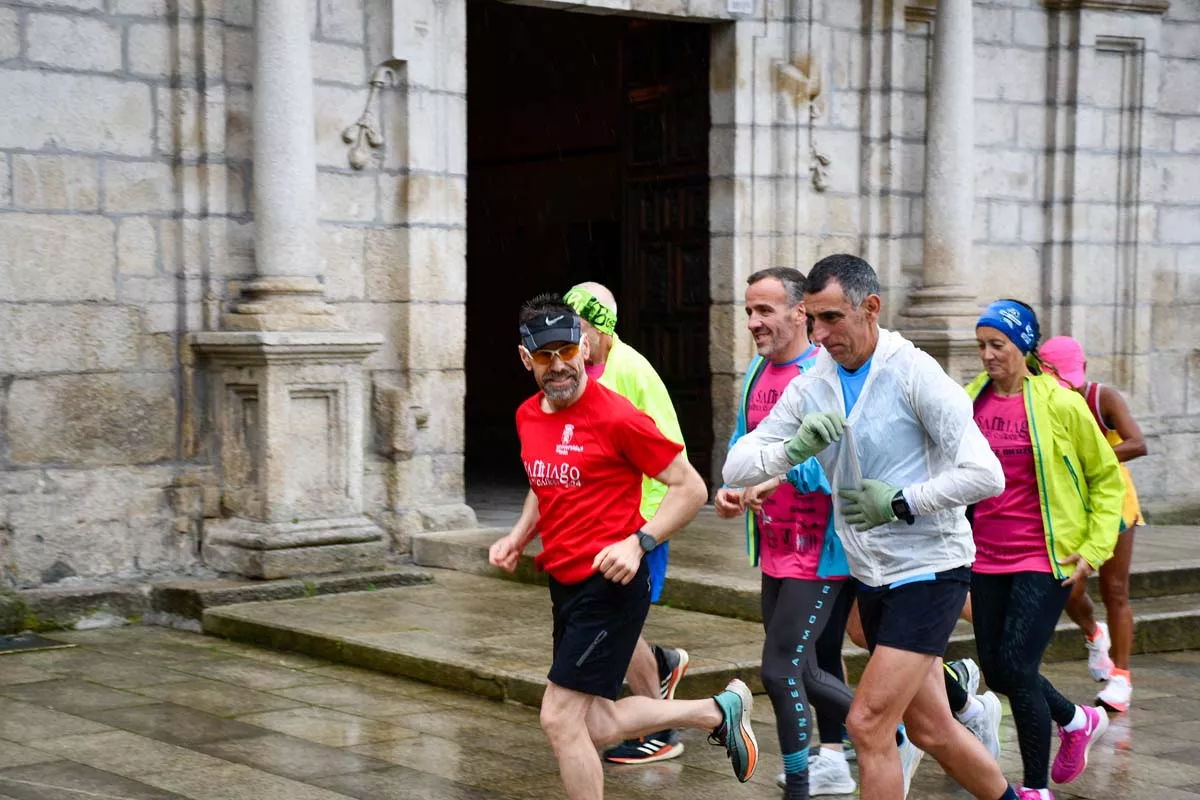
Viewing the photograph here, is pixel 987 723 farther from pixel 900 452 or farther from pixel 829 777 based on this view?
pixel 900 452

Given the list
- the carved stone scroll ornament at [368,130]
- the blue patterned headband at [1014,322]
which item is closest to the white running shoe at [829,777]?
Result: the blue patterned headband at [1014,322]

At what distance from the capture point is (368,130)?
1034 centimetres

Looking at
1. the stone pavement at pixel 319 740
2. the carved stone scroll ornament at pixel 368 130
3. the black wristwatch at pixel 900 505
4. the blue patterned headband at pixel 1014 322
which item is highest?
the carved stone scroll ornament at pixel 368 130

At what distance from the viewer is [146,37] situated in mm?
9594

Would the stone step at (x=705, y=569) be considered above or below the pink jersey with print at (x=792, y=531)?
below

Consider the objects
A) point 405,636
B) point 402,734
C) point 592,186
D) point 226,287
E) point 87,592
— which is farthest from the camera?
point 592,186

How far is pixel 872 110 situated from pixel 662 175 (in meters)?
1.51

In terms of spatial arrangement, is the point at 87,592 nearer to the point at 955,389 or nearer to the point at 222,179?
the point at 222,179

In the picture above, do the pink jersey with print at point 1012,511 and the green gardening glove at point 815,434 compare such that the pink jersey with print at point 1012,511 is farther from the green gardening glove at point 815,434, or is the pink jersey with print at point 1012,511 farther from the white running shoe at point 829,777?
the green gardening glove at point 815,434

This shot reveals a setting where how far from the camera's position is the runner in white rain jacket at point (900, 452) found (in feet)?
16.1

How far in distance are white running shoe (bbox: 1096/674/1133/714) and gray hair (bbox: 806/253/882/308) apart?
3.11m

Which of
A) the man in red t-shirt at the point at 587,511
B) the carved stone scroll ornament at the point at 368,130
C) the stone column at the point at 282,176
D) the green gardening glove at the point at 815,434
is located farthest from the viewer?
the carved stone scroll ornament at the point at 368,130

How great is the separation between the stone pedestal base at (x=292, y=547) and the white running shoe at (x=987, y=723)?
446cm

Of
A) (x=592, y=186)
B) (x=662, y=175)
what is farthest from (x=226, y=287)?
(x=592, y=186)
